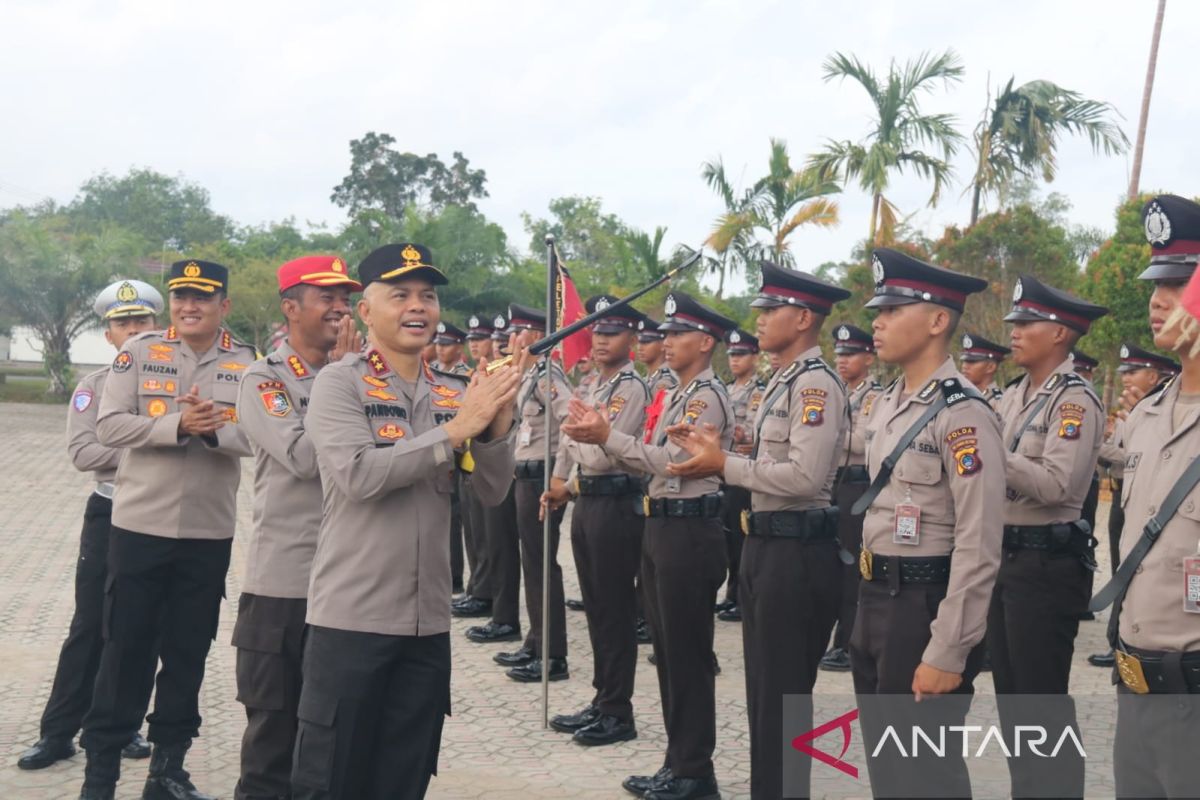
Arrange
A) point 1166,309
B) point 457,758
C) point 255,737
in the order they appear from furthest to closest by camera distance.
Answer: point 457,758 → point 255,737 → point 1166,309

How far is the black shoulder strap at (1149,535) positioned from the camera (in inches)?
131

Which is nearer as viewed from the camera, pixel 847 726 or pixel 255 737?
pixel 255 737

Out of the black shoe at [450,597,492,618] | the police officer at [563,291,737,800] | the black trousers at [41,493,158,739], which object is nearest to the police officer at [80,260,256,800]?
the black trousers at [41,493,158,739]

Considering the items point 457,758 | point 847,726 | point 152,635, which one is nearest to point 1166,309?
point 847,726

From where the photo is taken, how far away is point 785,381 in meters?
5.12

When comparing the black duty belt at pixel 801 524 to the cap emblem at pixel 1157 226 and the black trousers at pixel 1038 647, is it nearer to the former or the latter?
the black trousers at pixel 1038 647

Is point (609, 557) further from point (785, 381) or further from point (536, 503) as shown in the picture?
point (785, 381)

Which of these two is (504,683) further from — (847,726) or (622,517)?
(847,726)

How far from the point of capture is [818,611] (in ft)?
16.1

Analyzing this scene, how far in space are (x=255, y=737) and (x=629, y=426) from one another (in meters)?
3.28

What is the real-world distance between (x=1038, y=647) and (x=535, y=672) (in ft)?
12.1

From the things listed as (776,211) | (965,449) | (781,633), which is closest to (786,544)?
(781,633)

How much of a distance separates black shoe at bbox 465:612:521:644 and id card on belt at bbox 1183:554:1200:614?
6.28 m

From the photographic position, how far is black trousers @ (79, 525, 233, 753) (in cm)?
526
